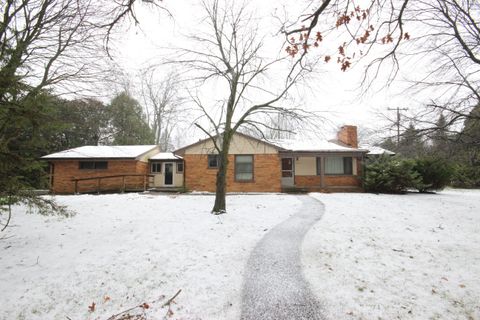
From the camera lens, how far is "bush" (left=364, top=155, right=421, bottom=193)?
14354 mm

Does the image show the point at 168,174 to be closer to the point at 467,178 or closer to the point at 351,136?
the point at 351,136

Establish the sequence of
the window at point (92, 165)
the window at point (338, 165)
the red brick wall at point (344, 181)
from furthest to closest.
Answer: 1. the window at point (92, 165)
2. the window at point (338, 165)
3. the red brick wall at point (344, 181)

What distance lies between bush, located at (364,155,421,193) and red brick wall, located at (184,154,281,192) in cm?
601

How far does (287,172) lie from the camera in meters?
18.5

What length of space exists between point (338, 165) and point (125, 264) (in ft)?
52.8

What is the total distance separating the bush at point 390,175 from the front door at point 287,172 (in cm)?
511

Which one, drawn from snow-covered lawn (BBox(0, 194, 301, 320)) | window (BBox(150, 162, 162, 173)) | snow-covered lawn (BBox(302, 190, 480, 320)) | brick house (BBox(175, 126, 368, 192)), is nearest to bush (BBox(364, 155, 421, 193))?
brick house (BBox(175, 126, 368, 192))

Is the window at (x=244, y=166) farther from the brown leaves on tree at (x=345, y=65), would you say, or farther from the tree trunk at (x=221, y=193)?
the brown leaves on tree at (x=345, y=65)

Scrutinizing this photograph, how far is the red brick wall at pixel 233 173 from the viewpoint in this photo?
54.6 feet

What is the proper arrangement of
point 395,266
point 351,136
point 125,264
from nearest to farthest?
point 395,266 → point 125,264 → point 351,136

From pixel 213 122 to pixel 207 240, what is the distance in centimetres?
440

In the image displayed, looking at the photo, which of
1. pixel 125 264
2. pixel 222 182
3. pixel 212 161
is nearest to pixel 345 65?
pixel 125 264

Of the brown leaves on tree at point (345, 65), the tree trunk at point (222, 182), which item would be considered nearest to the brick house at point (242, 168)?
the tree trunk at point (222, 182)

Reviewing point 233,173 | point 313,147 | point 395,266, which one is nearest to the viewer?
point 395,266
